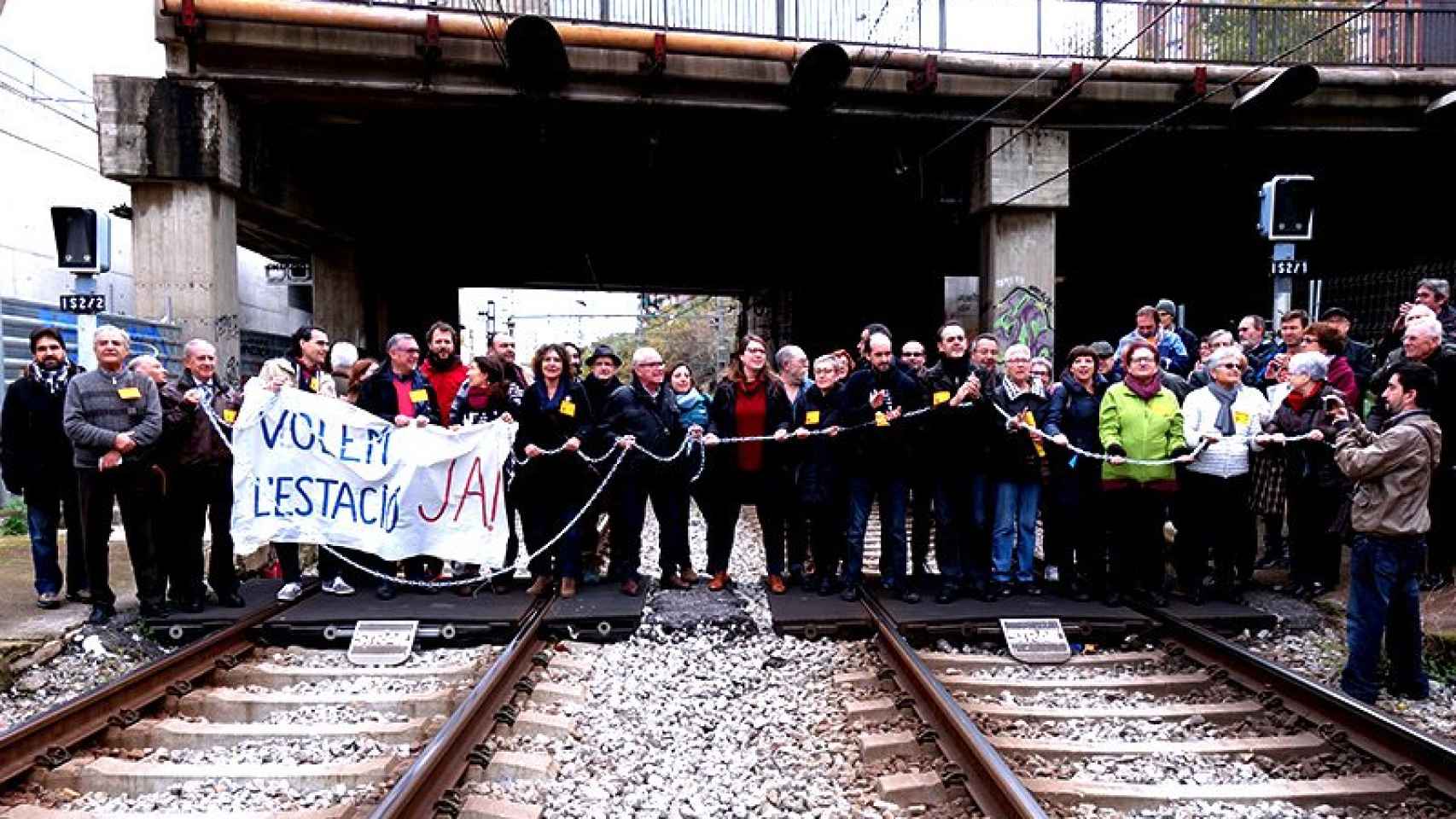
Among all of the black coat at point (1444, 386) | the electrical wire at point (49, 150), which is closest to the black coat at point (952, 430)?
the black coat at point (1444, 386)

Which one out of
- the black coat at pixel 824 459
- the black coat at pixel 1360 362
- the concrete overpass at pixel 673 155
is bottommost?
the black coat at pixel 824 459

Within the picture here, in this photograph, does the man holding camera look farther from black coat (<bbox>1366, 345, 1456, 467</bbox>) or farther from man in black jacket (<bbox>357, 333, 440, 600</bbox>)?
man in black jacket (<bbox>357, 333, 440, 600</bbox>)

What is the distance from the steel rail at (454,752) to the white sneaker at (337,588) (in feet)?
7.32

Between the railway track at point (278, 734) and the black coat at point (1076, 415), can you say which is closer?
the railway track at point (278, 734)

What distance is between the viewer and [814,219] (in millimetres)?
19531

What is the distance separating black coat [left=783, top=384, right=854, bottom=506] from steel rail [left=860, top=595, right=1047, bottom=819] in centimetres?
148

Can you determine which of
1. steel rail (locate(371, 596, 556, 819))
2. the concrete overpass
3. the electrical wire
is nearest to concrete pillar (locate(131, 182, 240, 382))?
the concrete overpass

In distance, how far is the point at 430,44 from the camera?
36.9 ft

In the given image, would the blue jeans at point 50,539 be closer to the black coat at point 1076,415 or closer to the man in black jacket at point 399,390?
the man in black jacket at point 399,390

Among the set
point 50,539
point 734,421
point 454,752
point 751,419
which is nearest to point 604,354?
point 734,421

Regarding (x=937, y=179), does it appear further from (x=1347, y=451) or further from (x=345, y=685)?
(x=345, y=685)

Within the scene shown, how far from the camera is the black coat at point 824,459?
24.0 ft

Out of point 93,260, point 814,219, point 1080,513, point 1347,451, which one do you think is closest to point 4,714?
point 93,260

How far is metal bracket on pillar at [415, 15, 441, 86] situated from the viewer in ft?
36.6
